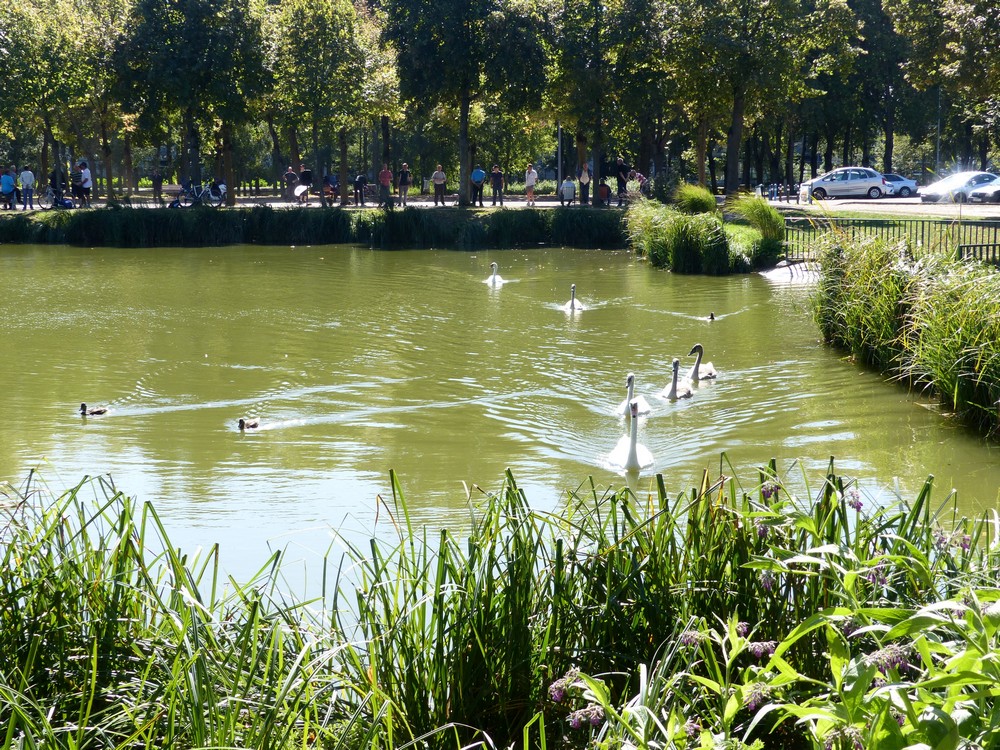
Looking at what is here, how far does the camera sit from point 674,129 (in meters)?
45.6

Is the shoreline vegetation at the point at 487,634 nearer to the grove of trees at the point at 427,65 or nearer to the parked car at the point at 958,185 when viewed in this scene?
the grove of trees at the point at 427,65

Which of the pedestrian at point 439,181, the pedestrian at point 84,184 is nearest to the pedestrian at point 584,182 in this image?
the pedestrian at point 439,181

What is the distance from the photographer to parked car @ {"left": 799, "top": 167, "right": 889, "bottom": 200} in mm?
45000

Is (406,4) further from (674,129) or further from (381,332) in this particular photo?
(381,332)

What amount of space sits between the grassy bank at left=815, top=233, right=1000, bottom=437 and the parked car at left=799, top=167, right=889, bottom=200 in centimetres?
3187

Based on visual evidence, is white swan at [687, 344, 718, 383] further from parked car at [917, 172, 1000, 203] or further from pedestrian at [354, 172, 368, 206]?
parked car at [917, 172, 1000, 203]

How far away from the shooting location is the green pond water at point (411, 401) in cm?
910

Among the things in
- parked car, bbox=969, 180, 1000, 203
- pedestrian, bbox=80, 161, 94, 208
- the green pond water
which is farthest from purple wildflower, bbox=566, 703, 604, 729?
parked car, bbox=969, 180, 1000, 203

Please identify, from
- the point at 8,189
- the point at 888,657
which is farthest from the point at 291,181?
the point at 888,657

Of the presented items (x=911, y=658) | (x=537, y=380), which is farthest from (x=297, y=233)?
(x=911, y=658)

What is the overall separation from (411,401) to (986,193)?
34.5 metres

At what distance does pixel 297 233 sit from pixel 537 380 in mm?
21606

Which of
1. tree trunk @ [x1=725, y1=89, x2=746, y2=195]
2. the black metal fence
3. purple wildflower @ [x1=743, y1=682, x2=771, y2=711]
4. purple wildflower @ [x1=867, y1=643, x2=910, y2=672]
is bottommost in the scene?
purple wildflower @ [x1=743, y1=682, x2=771, y2=711]

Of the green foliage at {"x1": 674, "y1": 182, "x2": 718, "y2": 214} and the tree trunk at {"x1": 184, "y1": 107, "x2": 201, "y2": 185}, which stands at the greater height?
the tree trunk at {"x1": 184, "y1": 107, "x2": 201, "y2": 185}
